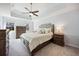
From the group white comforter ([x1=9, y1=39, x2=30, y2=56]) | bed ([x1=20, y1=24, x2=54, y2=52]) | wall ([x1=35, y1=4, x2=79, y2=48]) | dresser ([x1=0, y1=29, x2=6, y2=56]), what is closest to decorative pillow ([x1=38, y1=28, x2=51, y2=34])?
bed ([x1=20, y1=24, x2=54, y2=52])

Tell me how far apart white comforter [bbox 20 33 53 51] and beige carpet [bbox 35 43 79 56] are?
14cm

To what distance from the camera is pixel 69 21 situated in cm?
206

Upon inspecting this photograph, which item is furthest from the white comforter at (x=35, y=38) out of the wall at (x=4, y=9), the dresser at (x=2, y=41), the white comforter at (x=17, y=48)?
the wall at (x=4, y=9)

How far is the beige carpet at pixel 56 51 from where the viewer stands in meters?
2.07

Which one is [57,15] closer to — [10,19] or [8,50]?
[10,19]

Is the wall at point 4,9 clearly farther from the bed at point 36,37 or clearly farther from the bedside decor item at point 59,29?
the bedside decor item at point 59,29

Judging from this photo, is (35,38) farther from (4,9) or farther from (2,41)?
(4,9)

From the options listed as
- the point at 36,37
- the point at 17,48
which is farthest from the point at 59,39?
the point at 17,48

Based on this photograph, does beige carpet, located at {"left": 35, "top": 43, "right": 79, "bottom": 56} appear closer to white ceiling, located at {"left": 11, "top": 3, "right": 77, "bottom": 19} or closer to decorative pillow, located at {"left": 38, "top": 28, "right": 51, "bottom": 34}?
decorative pillow, located at {"left": 38, "top": 28, "right": 51, "bottom": 34}

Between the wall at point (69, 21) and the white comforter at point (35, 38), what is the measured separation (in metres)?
0.21

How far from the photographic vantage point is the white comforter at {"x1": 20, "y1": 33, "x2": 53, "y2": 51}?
6.66ft

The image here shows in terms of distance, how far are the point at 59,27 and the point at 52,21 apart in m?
0.18

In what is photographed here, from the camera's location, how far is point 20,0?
2.10 m

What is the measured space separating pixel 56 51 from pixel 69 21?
0.62 meters
